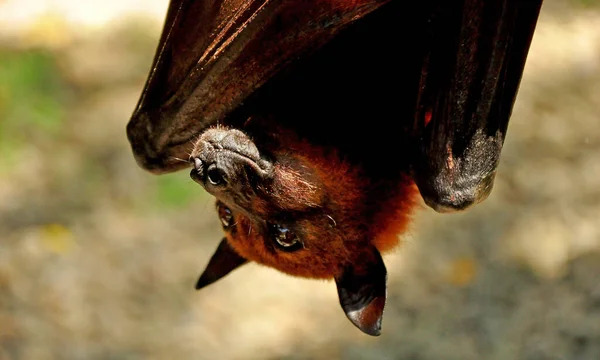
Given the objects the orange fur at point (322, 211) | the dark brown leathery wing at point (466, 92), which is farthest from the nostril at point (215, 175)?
the dark brown leathery wing at point (466, 92)

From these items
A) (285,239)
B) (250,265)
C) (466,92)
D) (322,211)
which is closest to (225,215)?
(285,239)

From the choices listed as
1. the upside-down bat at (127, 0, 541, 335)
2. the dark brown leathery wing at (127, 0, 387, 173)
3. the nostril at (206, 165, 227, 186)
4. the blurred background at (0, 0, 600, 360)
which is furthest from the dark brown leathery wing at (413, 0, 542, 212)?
the blurred background at (0, 0, 600, 360)

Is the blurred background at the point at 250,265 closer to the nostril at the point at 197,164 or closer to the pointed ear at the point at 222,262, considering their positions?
the pointed ear at the point at 222,262

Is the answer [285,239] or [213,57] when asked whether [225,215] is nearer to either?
[285,239]

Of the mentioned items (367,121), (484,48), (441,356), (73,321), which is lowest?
(441,356)

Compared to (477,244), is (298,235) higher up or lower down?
higher up

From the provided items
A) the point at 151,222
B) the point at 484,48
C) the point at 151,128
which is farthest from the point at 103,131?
the point at 484,48

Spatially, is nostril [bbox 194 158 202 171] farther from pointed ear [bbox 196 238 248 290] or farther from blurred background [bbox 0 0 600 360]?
blurred background [bbox 0 0 600 360]

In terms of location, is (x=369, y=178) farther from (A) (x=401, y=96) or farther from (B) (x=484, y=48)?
(B) (x=484, y=48)
